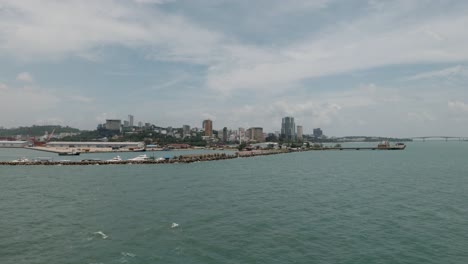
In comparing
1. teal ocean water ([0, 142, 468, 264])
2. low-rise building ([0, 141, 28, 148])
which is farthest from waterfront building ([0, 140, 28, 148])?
teal ocean water ([0, 142, 468, 264])

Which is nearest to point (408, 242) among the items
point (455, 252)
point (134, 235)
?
point (455, 252)

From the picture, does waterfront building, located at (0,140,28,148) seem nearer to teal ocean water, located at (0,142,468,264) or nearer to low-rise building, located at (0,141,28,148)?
low-rise building, located at (0,141,28,148)

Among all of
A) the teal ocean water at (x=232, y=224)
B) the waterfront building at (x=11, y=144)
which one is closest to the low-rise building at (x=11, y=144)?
the waterfront building at (x=11, y=144)

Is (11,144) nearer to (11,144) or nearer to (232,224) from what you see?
(11,144)

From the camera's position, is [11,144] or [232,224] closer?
[232,224]

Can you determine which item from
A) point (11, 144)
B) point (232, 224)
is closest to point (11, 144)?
point (11, 144)

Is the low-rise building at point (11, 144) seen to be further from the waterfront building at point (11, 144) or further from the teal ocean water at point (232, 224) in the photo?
the teal ocean water at point (232, 224)

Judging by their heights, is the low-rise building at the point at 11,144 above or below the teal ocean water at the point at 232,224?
above

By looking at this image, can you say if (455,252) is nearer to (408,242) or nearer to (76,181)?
(408,242)
